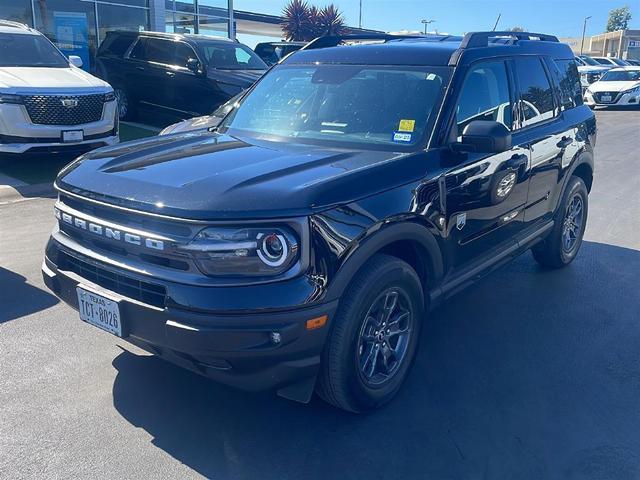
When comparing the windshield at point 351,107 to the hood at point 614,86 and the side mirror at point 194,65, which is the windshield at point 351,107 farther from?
the hood at point 614,86

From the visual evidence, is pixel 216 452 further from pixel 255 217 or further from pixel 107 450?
pixel 255 217

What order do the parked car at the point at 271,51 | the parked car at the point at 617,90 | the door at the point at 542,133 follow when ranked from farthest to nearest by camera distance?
the parked car at the point at 617,90, the parked car at the point at 271,51, the door at the point at 542,133

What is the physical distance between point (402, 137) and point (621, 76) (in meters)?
23.1

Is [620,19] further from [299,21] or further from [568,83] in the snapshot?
[568,83]

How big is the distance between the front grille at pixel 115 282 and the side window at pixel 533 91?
303cm

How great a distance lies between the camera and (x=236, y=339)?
275 centimetres

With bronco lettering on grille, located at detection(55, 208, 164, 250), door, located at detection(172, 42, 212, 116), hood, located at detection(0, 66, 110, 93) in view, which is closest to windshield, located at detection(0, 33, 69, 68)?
hood, located at detection(0, 66, 110, 93)

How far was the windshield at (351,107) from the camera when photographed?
3.89 m

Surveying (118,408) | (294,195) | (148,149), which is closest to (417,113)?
(294,195)

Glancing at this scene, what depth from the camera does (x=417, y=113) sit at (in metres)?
3.91

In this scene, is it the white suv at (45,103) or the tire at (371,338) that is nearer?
the tire at (371,338)

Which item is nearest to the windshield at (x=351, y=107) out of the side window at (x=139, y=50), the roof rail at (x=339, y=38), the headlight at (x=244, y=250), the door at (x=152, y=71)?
the roof rail at (x=339, y=38)

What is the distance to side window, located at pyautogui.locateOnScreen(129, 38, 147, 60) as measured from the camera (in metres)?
13.5

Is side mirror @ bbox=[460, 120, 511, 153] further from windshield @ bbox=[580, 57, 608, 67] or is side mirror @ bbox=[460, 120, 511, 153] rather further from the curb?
windshield @ bbox=[580, 57, 608, 67]
